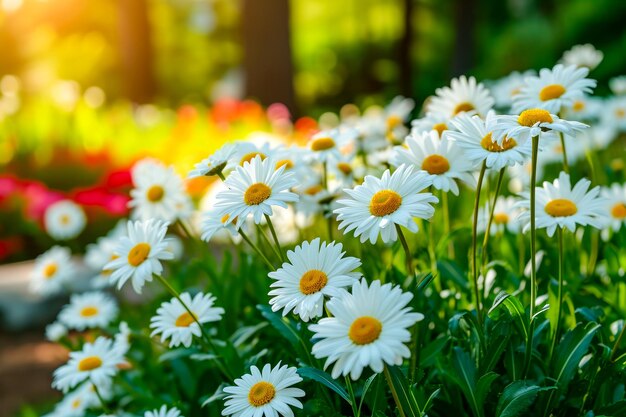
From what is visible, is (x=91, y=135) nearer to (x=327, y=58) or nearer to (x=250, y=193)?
(x=250, y=193)

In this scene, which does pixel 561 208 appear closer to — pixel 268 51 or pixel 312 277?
pixel 312 277

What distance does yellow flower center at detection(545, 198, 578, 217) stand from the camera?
1.73m

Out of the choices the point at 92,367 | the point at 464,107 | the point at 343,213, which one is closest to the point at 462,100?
the point at 464,107

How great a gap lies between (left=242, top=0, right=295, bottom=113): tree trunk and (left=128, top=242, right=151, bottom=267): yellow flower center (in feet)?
24.5

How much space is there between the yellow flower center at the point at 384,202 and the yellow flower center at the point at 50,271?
1807mm

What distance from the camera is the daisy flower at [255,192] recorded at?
5.07ft

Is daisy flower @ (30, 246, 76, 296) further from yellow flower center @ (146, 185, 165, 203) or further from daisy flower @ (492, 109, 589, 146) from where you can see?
daisy flower @ (492, 109, 589, 146)

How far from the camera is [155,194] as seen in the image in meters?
2.25

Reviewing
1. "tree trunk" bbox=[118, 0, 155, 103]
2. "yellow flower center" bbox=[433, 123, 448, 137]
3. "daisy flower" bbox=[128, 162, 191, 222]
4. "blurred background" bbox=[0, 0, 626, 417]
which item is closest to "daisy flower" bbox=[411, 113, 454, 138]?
"yellow flower center" bbox=[433, 123, 448, 137]

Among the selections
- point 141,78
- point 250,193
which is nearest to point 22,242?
point 250,193

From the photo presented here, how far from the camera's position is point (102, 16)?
2364 centimetres

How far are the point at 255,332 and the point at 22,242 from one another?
471cm

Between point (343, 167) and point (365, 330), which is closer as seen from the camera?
point (365, 330)

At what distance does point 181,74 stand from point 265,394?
26.9 meters
